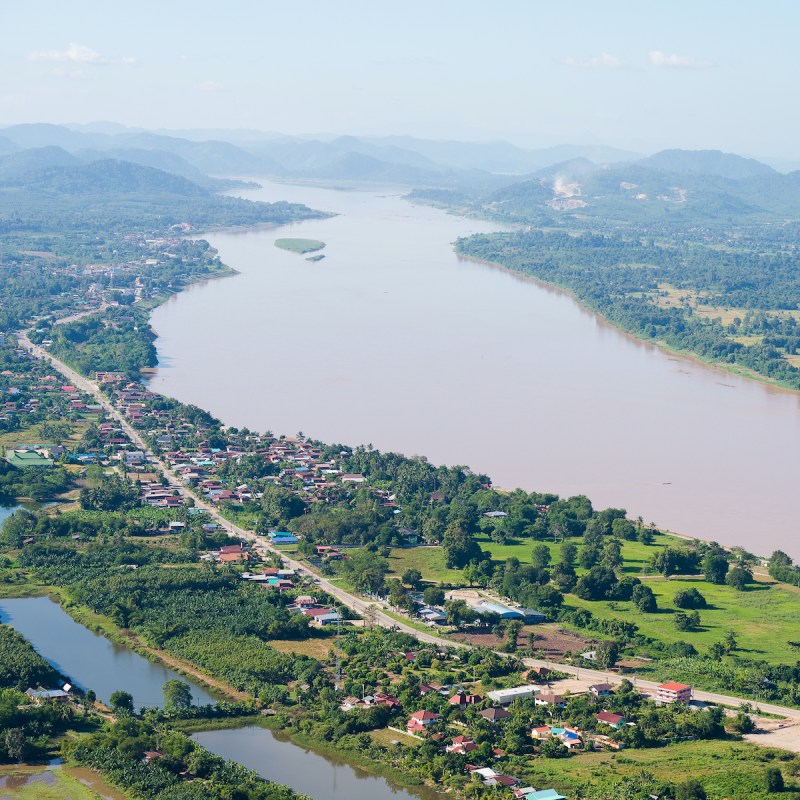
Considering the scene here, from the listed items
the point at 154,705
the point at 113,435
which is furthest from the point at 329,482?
the point at 154,705

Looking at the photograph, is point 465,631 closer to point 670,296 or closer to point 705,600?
point 705,600

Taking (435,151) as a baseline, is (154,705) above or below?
below

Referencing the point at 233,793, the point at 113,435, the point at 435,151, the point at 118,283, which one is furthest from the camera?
the point at 435,151

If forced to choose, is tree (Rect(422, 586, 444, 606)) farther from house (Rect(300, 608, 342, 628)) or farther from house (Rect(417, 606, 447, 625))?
house (Rect(300, 608, 342, 628))

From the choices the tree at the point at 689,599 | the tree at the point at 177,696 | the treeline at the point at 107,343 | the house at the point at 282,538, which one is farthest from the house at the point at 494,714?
the treeline at the point at 107,343

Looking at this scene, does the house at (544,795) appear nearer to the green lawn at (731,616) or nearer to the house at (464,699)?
the house at (464,699)

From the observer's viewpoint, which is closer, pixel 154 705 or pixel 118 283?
pixel 154 705

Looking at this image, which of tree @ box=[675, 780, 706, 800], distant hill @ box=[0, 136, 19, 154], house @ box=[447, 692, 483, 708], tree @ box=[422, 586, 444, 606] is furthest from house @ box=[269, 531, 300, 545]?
distant hill @ box=[0, 136, 19, 154]
